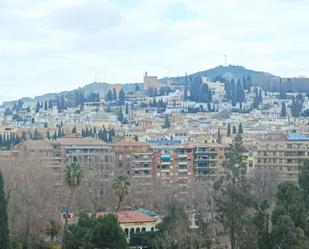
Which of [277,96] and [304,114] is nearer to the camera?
[304,114]

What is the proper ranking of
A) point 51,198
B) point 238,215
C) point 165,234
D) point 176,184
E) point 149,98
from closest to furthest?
1. point 238,215
2. point 165,234
3. point 51,198
4. point 176,184
5. point 149,98

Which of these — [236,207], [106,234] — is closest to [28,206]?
[106,234]

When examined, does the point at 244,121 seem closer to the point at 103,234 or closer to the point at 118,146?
the point at 118,146

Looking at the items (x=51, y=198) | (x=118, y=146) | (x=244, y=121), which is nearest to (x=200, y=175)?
(x=118, y=146)

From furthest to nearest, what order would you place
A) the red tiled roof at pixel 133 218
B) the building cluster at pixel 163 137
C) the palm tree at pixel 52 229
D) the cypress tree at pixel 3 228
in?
the building cluster at pixel 163 137, the red tiled roof at pixel 133 218, the palm tree at pixel 52 229, the cypress tree at pixel 3 228

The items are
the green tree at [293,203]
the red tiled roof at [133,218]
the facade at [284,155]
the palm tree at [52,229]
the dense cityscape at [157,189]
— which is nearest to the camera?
the green tree at [293,203]

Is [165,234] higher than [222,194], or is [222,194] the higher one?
[222,194]

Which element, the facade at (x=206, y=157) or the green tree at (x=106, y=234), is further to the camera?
the facade at (x=206, y=157)

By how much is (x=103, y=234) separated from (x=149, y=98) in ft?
434

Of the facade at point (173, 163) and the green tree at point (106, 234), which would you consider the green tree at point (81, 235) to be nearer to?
the green tree at point (106, 234)

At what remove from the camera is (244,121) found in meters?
115

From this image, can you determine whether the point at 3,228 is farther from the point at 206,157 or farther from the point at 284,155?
the point at 206,157

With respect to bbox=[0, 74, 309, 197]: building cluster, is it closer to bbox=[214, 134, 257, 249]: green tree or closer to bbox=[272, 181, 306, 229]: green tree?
bbox=[214, 134, 257, 249]: green tree

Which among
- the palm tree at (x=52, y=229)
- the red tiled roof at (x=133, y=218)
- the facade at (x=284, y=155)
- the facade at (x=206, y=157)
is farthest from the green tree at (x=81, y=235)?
the facade at (x=206, y=157)
